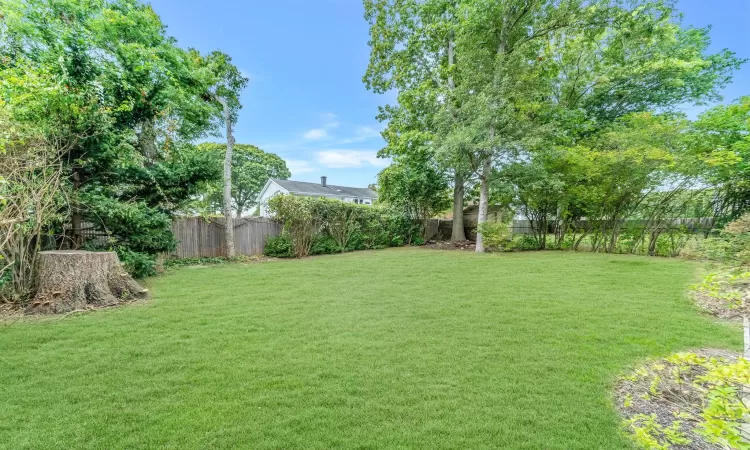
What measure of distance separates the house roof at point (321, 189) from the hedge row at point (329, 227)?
13442mm

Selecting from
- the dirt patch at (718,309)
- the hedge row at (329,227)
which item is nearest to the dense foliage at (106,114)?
the hedge row at (329,227)

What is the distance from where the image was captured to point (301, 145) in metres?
22.6

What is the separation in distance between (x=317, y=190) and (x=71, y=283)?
74.0ft

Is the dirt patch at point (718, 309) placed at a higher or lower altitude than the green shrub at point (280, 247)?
lower

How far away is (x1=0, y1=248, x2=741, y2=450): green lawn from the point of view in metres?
1.89

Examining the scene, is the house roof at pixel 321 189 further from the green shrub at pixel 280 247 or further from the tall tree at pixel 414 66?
the green shrub at pixel 280 247

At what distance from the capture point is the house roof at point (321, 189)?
2473 cm

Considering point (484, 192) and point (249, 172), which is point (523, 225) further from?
point (249, 172)

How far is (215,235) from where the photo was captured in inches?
379

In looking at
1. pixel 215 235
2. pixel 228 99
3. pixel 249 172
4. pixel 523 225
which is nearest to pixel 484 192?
pixel 523 225

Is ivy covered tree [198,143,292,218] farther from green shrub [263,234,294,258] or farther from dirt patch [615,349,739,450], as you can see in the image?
dirt patch [615,349,739,450]

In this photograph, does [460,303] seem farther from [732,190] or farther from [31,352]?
[732,190]

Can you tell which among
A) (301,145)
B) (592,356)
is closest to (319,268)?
(592,356)

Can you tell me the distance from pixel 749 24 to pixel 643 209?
497cm
